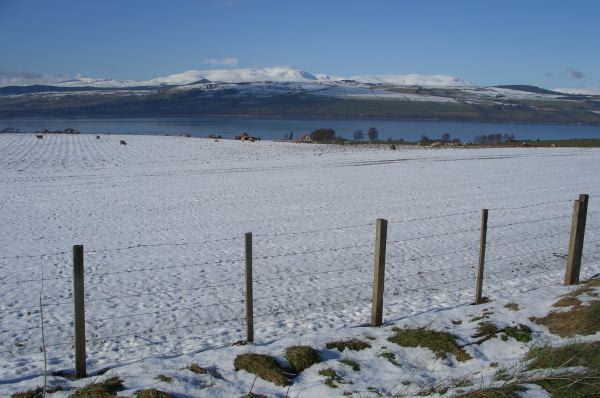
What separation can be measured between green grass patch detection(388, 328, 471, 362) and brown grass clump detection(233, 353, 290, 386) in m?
1.79

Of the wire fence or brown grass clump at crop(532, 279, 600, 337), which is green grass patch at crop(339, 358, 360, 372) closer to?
the wire fence

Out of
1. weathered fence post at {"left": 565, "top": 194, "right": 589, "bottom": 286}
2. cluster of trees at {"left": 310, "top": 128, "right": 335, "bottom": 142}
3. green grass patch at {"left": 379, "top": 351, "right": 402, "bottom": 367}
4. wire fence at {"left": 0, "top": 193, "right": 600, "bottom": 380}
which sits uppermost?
cluster of trees at {"left": 310, "top": 128, "right": 335, "bottom": 142}

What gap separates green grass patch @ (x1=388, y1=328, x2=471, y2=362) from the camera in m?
6.80

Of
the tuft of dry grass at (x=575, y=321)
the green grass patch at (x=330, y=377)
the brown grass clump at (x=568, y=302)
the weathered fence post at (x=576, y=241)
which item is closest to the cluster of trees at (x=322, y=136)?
the weathered fence post at (x=576, y=241)

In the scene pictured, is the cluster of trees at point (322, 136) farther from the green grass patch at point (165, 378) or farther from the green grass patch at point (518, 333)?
the green grass patch at point (165, 378)

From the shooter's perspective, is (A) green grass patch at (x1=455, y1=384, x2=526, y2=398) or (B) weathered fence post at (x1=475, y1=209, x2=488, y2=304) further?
(B) weathered fence post at (x1=475, y1=209, x2=488, y2=304)

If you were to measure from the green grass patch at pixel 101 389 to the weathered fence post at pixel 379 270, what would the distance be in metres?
3.89

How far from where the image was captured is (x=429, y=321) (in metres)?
7.96

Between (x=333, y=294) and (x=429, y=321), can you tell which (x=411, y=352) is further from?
(x=333, y=294)

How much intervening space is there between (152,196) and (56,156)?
78.4 ft

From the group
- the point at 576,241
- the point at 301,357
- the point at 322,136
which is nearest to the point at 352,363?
the point at 301,357

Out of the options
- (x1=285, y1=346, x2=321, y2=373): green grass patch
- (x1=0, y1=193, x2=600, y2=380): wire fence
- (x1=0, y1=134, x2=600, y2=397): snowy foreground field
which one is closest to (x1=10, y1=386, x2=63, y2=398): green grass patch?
(x1=0, y1=134, x2=600, y2=397): snowy foreground field

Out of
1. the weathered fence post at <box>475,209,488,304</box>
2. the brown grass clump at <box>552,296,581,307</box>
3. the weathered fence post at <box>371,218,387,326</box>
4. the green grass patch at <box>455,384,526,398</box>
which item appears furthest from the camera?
the weathered fence post at <box>475,209,488,304</box>

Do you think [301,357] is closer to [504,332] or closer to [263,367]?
[263,367]
